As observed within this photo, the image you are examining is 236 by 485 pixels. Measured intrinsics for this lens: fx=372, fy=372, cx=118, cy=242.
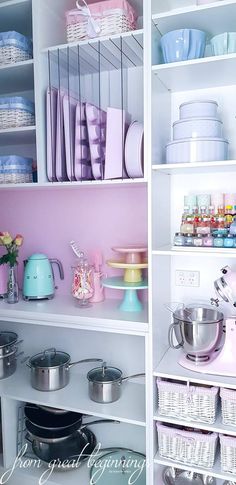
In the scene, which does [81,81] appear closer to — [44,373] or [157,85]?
[157,85]

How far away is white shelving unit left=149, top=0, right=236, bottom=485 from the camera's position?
1.27 metres

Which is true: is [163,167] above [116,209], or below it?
above

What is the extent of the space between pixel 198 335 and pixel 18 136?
1.14m

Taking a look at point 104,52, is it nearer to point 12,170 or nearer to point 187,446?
point 12,170

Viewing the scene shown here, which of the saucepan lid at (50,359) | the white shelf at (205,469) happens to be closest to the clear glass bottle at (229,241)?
the white shelf at (205,469)

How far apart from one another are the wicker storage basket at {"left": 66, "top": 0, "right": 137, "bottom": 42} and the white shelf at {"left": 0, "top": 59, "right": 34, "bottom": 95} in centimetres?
23

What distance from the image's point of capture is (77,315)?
1.49 m

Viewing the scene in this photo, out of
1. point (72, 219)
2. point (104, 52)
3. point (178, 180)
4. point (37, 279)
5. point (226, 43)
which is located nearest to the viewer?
point (226, 43)

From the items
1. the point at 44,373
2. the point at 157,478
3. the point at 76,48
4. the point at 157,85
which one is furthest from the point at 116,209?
the point at 157,478

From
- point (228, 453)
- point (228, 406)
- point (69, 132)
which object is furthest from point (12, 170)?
point (228, 453)

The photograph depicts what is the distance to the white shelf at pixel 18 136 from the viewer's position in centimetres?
152

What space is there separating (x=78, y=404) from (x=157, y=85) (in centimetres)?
133

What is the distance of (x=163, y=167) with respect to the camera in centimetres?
131

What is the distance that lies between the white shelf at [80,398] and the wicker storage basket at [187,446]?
0.10 m
